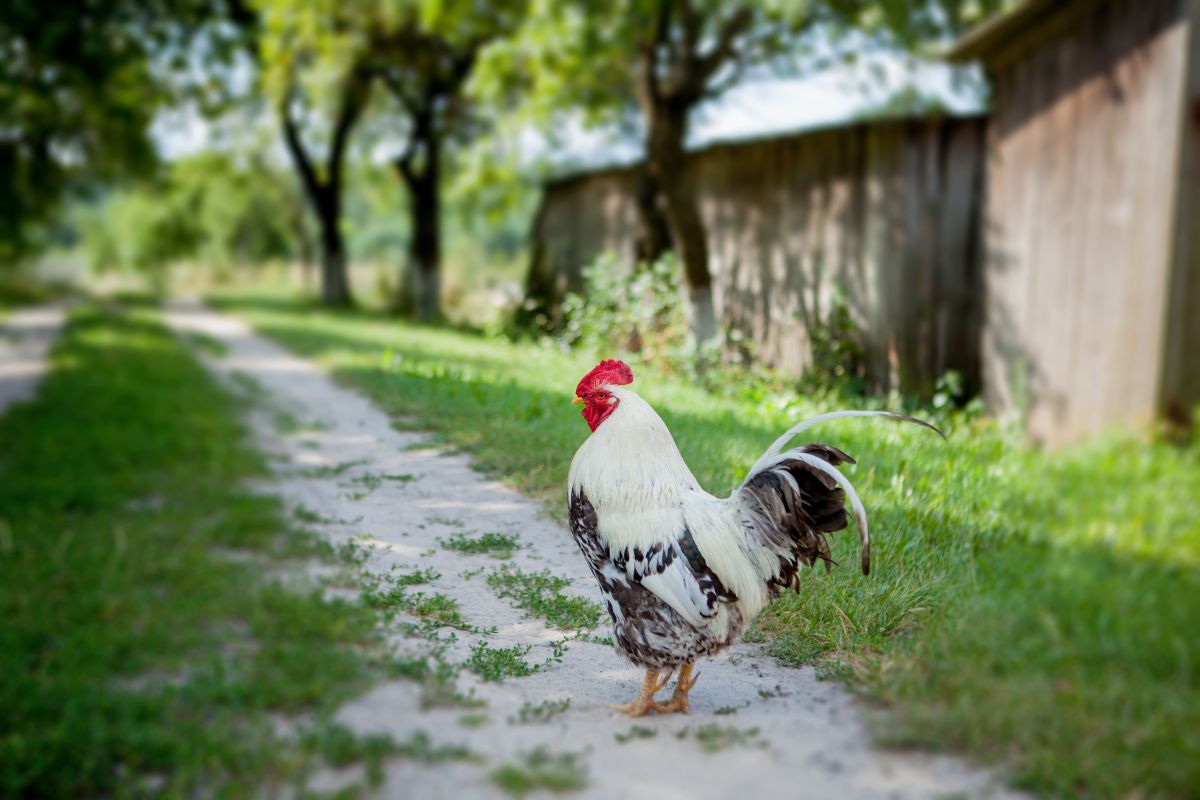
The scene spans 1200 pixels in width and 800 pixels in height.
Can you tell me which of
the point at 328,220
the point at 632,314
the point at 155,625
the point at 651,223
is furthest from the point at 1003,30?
the point at 328,220

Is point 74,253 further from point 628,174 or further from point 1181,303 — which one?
point 1181,303

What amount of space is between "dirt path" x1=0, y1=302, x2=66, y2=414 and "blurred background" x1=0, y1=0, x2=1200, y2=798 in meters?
3.48

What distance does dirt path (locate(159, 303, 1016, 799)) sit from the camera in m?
2.51

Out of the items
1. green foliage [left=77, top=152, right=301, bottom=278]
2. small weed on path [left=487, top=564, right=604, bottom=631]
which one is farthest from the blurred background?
green foliage [left=77, top=152, right=301, bottom=278]

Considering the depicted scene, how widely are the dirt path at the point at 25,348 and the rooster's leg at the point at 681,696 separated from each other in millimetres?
10020

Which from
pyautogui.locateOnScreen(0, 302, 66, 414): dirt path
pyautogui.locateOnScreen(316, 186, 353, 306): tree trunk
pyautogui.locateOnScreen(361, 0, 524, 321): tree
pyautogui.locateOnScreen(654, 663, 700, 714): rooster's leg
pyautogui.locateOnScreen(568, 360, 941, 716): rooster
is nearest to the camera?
pyautogui.locateOnScreen(568, 360, 941, 716): rooster

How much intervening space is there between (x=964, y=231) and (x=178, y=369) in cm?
1037

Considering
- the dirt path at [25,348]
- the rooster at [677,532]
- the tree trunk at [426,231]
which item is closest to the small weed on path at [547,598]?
the rooster at [677,532]

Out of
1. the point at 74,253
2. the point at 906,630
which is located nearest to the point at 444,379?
the point at 906,630

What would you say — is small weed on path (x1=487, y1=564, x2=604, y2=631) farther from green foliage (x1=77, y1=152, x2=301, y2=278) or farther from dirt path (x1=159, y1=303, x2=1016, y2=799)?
green foliage (x1=77, y1=152, x2=301, y2=278)

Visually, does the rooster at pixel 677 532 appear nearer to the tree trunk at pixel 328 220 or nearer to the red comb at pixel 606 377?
the red comb at pixel 606 377

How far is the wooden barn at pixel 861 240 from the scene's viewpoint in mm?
8547

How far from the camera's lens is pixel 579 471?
132 inches

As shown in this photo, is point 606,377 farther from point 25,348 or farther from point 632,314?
point 25,348
